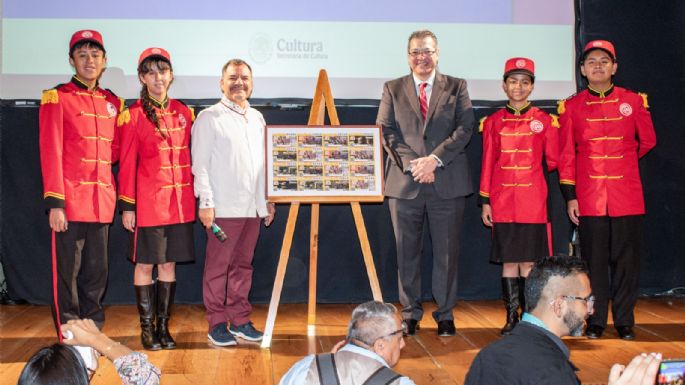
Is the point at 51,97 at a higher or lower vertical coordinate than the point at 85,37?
lower

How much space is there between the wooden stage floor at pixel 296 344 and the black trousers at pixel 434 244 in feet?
0.69

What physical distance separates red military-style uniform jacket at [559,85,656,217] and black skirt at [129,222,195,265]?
2.26m

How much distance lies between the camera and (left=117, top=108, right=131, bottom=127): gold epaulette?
448cm

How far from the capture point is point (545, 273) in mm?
2525

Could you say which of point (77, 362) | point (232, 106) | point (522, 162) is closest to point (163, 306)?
point (232, 106)

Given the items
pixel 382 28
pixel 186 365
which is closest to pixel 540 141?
pixel 382 28

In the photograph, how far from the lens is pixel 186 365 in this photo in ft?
13.4

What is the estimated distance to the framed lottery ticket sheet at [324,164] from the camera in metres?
4.74

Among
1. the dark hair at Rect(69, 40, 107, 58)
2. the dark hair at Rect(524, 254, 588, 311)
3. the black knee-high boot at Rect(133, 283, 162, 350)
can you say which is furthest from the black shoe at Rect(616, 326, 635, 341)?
the dark hair at Rect(69, 40, 107, 58)

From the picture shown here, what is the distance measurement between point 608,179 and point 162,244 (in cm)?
262

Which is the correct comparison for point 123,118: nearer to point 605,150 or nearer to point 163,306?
point 163,306

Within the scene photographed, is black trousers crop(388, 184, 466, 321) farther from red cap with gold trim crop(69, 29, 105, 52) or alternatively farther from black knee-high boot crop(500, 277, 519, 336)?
red cap with gold trim crop(69, 29, 105, 52)

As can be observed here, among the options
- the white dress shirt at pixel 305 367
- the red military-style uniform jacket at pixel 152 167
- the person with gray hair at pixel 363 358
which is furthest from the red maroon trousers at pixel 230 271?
the white dress shirt at pixel 305 367

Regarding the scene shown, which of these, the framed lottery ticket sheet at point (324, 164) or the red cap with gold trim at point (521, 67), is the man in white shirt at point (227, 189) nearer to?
the framed lottery ticket sheet at point (324, 164)
